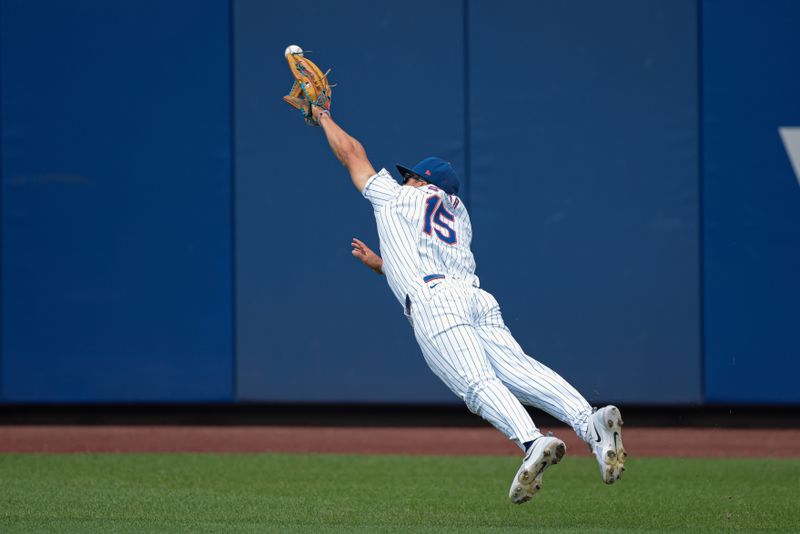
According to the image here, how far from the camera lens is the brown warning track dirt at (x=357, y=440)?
898 centimetres

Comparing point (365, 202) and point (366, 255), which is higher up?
point (365, 202)

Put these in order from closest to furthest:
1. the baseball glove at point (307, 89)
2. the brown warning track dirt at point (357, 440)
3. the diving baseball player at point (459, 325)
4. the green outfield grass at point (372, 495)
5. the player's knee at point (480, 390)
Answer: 1. the diving baseball player at point (459, 325)
2. the player's knee at point (480, 390)
3. the green outfield grass at point (372, 495)
4. the baseball glove at point (307, 89)
5. the brown warning track dirt at point (357, 440)

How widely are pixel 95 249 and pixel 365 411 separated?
2.74 meters

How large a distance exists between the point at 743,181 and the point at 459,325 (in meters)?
5.24

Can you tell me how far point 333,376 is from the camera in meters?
10.1

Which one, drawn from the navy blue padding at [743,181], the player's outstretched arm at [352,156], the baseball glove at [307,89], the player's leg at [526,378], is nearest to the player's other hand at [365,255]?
the player's outstretched arm at [352,156]

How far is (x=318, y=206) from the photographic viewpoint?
10.1 meters

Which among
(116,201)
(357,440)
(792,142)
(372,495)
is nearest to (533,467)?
(372,495)

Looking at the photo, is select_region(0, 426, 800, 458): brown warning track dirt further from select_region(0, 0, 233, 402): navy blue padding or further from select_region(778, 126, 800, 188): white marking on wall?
select_region(778, 126, 800, 188): white marking on wall

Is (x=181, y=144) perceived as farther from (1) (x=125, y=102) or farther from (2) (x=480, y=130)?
(2) (x=480, y=130)

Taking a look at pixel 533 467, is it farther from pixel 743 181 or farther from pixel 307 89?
pixel 743 181

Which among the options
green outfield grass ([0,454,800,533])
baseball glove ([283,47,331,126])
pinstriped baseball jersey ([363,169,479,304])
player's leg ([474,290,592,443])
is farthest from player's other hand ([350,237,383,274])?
green outfield grass ([0,454,800,533])

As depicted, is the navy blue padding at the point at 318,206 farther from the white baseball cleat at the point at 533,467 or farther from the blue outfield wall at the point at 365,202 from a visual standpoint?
the white baseball cleat at the point at 533,467

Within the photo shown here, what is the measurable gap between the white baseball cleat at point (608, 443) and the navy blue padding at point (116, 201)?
5.39 meters
